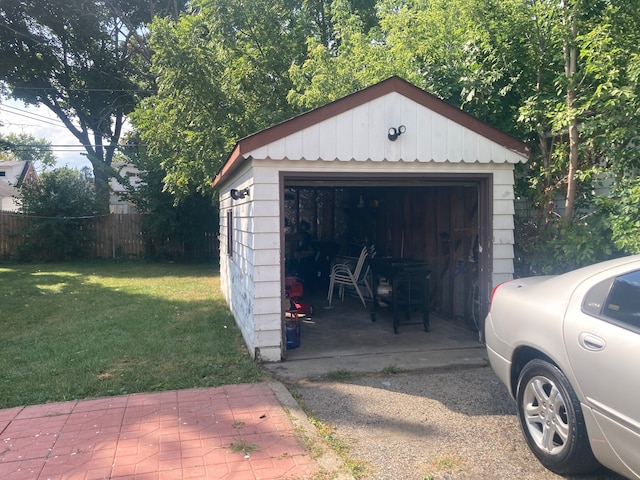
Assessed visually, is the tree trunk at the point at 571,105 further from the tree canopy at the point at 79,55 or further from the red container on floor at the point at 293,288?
the tree canopy at the point at 79,55

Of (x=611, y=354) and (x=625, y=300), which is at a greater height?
(x=625, y=300)

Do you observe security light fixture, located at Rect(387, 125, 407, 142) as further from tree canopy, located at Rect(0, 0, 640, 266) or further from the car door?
the car door

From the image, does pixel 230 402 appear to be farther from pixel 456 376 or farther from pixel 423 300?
pixel 423 300

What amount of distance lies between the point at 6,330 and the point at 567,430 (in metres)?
7.85

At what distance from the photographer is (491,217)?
620cm

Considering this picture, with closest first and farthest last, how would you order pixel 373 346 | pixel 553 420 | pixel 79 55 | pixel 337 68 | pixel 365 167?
1. pixel 553 420
2. pixel 365 167
3. pixel 373 346
4. pixel 337 68
5. pixel 79 55

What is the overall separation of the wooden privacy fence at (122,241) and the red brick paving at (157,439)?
1432 cm

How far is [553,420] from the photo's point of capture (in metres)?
3.23

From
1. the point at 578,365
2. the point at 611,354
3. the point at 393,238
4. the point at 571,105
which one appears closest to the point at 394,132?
the point at 571,105

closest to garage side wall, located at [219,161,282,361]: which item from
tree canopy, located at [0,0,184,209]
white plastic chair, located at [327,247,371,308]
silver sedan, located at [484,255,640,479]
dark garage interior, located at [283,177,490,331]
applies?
dark garage interior, located at [283,177,490,331]

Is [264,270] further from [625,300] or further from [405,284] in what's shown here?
[625,300]

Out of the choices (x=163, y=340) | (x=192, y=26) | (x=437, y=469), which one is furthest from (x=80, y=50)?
(x=437, y=469)

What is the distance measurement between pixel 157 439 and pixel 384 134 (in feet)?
12.7

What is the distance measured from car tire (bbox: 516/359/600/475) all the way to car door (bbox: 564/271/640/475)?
0.65 ft
